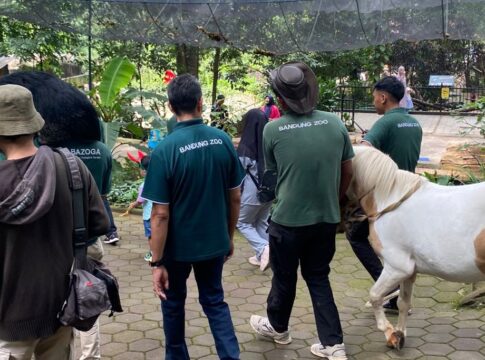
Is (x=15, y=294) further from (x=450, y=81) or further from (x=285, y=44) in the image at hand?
(x=450, y=81)

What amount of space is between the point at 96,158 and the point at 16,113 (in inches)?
33.5

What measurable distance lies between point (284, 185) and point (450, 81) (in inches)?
512

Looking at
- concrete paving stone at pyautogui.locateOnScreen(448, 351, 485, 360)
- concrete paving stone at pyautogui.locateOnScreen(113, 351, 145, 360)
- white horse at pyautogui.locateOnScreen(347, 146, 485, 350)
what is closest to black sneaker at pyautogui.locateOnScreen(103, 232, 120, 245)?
concrete paving stone at pyautogui.locateOnScreen(113, 351, 145, 360)

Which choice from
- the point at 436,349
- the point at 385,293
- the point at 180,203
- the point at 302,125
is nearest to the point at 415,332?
the point at 436,349

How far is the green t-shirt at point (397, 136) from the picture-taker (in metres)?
4.36

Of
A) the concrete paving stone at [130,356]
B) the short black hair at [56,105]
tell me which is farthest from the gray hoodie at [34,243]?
the concrete paving stone at [130,356]

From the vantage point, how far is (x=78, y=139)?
306 centimetres

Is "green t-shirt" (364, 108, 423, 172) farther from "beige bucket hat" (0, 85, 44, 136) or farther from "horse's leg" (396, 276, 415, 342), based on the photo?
"beige bucket hat" (0, 85, 44, 136)

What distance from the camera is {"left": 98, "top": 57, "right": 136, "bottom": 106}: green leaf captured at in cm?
816

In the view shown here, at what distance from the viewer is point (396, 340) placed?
4.00 metres

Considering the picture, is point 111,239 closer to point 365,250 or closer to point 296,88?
point 365,250

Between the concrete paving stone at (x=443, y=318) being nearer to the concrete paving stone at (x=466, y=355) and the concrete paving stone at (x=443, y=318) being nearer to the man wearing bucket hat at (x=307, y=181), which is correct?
the concrete paving stone at (x=466, y=355)

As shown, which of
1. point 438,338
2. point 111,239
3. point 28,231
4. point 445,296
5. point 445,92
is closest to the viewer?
point 28,231

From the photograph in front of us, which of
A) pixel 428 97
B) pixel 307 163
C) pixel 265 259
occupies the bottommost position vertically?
pixel 265 259
